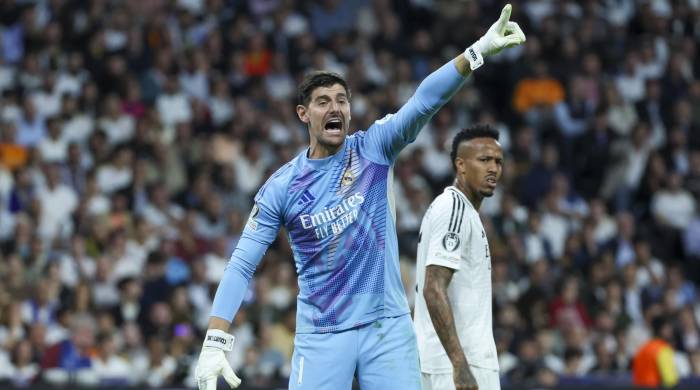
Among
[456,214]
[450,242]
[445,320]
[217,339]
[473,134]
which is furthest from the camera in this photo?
[473,134]

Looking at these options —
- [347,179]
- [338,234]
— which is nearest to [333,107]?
[347,179]

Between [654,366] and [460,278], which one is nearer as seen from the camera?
[460,278]

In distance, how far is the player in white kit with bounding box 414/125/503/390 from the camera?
25.0 ft

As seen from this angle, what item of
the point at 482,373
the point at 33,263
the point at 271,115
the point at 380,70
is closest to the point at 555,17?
the point at 380,70

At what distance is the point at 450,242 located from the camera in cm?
771

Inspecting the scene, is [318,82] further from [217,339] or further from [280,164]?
[280,164]

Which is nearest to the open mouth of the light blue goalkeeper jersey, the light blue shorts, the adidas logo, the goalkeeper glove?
the light blue goalkeeper jersey

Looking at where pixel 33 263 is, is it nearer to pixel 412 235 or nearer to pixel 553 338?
pixel 412 235

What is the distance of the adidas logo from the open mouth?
350mm

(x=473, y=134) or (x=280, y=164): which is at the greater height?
(x=280, y=164)

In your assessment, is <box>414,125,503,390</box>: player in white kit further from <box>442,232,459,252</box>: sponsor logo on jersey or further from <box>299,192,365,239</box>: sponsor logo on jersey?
<box>299,192,365,239</box>: sponsor logo on jersey

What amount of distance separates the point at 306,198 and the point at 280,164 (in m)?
9.51

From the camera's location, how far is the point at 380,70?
60.4 ft

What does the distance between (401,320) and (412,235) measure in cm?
881
